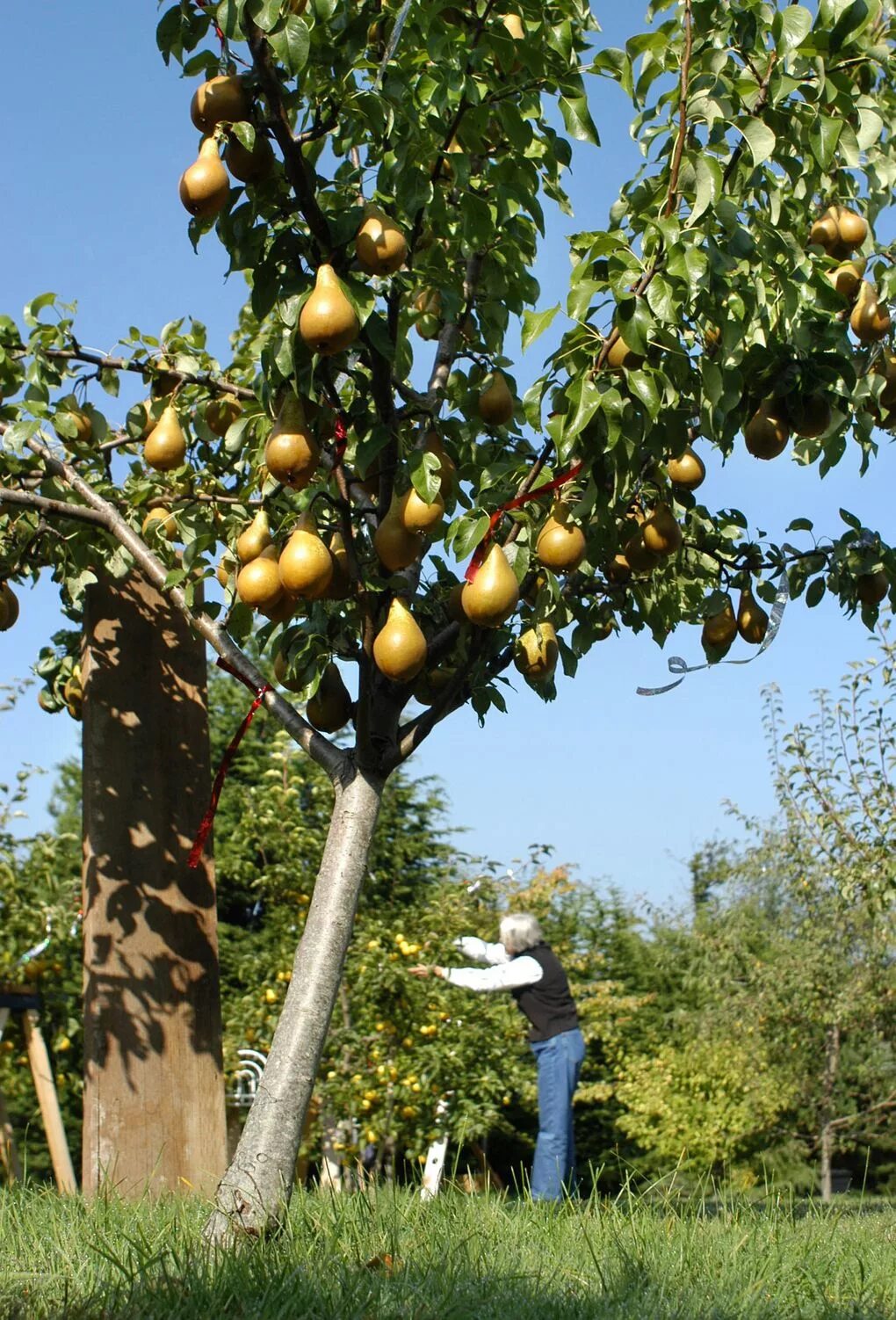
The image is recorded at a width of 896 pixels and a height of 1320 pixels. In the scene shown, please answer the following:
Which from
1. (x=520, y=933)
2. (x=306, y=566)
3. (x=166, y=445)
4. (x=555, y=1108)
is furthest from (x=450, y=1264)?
(x=520, y=933)

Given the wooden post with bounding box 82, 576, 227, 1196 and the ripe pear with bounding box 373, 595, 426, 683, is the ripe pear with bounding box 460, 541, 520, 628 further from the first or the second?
the wooden post with bounding box 82, 576, 227, 1196

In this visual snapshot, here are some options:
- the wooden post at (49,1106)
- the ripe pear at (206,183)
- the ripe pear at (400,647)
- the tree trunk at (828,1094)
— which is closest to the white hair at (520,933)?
the wooden post at (49,1106)

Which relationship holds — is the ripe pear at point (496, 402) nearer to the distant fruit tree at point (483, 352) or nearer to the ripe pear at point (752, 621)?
the distant fruit tree at point (483, 352)

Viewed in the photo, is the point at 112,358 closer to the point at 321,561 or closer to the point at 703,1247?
the point at 321,561

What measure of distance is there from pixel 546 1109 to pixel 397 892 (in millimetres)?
5420

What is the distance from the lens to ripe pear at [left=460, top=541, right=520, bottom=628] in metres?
2.51

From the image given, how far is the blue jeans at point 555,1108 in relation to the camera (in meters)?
4.57

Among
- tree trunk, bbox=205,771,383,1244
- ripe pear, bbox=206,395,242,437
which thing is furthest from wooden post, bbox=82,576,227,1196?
tree trunk, bbox=205,771,383,1244

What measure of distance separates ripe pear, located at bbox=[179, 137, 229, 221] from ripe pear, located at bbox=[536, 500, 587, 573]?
35.4 inches

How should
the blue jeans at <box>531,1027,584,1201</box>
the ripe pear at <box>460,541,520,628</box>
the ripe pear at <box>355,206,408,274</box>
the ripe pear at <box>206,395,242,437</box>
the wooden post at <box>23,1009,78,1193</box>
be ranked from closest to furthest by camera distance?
the ripe pear at <box>355,206,408,274</box>, the ripe pear at <box>460,541,520,628</box>, the ripe pear at <box>206,395,242,437</box>, the blue jeans at <box>531,1027,584,1201</box>, the wooden post at <box>23,1009,78,1193</box>

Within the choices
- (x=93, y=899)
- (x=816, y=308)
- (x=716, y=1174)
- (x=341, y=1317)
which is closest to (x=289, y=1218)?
(x=341, y=1317)

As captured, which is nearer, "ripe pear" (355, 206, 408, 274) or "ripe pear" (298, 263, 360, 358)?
"ripe pear" (298, 263, 360, 358)

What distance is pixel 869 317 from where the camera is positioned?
276 cm

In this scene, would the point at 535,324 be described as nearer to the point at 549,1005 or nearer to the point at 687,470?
the point at 687,470
